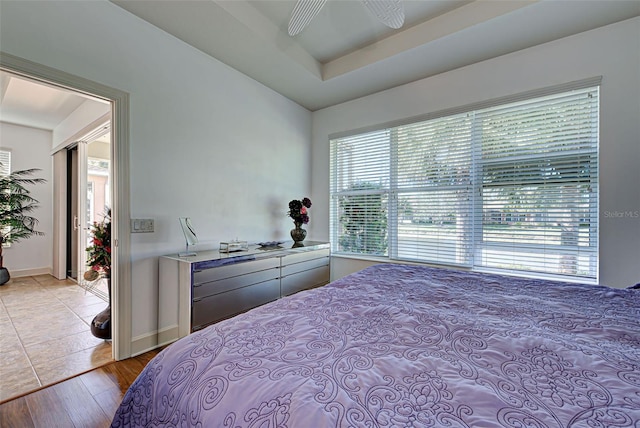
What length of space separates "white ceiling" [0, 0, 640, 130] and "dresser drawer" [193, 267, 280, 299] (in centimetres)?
211

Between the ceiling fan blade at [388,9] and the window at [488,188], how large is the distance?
1358 mm

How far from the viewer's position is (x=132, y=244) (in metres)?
2.16

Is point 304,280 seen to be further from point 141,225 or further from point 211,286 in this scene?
point 141,225

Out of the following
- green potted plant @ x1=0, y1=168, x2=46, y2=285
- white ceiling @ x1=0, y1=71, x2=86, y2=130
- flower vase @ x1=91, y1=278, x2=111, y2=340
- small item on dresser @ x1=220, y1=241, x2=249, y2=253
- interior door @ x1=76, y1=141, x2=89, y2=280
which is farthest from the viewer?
interior door @ x1=76, y1=141, x2=89, y2=280

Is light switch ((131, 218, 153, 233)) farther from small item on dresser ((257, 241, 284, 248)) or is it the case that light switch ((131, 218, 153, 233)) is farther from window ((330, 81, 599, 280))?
window ((330, 81, 599, 280))

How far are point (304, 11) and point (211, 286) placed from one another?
84.6 inches

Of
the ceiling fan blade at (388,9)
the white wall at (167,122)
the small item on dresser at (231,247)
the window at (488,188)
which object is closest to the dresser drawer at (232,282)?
the small item on dresser at (231,247)

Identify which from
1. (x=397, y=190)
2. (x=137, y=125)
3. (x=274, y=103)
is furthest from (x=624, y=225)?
(x=137, y=125)

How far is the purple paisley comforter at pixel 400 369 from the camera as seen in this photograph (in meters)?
0.62

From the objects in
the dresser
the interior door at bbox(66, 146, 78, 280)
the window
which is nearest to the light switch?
the dresser

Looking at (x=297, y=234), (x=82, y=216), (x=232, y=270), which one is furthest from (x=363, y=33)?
(x=82, y=216)

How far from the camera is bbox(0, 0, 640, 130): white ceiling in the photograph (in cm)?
211

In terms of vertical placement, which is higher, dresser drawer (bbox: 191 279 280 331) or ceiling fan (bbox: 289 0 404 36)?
ceiling fan (bbox: 289 0 404 36)

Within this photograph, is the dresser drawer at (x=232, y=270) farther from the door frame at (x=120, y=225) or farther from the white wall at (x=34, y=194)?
the white wall at (x=34, y=194)
